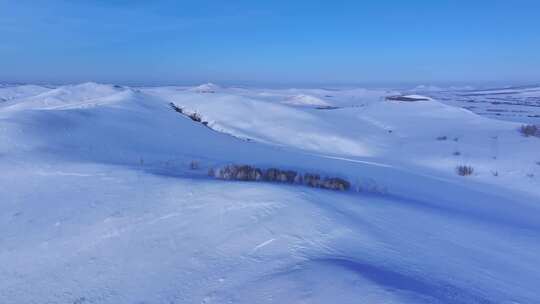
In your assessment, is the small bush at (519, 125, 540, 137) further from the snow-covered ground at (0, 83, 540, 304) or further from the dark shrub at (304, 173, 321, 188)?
the dark shrub at (304, 173, 321, 188)

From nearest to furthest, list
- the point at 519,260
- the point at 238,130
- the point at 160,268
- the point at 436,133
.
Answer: the point at 160,268, the point at 519,260, the point at 436,133, the point at 238,130

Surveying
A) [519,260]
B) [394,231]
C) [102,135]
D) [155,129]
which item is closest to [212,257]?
[394,231]

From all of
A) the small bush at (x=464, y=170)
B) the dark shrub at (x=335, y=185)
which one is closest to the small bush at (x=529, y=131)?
the small bush at (x=464, y=170)

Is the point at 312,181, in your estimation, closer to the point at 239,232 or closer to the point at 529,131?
the point at 239,232

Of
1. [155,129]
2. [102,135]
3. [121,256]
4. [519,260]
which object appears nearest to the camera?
[121,256]

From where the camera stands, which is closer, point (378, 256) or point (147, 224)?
point (378, 256)

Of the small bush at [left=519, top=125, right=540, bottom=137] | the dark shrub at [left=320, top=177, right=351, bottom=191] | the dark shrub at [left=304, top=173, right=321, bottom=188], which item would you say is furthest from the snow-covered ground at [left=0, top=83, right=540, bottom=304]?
the small bush at [left=519, top=125, right=540, bottom=137]

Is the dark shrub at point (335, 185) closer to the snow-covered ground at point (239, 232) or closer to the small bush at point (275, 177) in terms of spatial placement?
the small bush at point (275, 177)

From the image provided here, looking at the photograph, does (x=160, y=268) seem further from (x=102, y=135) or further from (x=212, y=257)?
(x=102, y=135)
